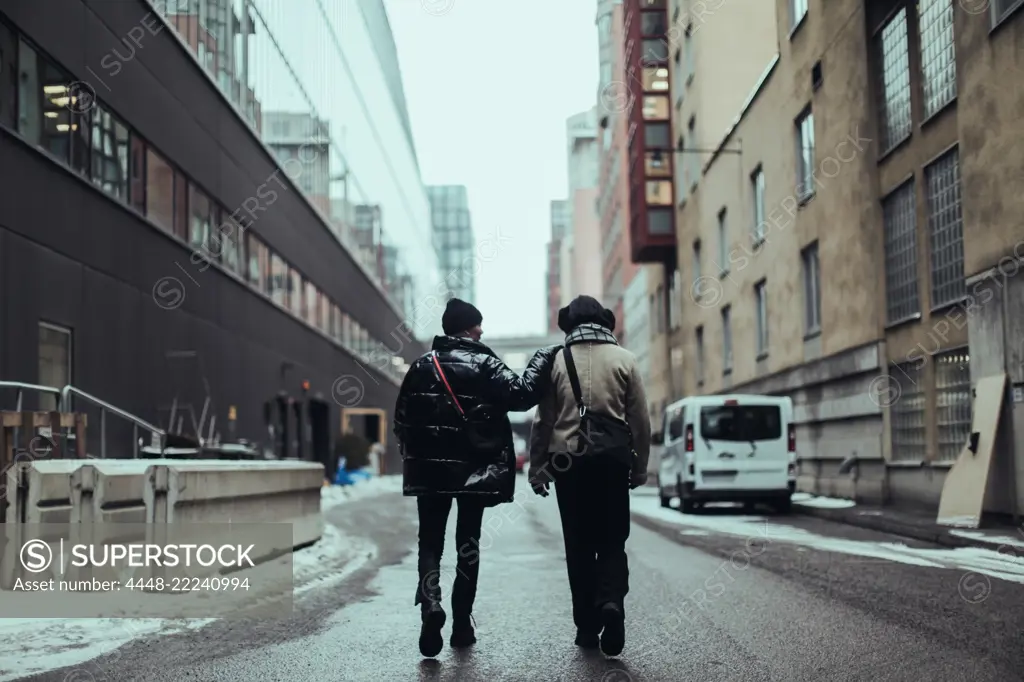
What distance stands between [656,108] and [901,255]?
27385 millimetres

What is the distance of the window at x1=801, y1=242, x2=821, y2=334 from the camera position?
80.9ft

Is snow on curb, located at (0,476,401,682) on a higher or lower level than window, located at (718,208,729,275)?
lower

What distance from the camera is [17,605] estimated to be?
305 inches

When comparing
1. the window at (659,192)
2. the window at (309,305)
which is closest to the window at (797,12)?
the window at (309,305)

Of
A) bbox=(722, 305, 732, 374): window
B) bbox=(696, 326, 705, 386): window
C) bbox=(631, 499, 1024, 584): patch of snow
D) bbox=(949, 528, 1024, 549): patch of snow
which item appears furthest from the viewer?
bbox=(696, 326, 705, 386): window

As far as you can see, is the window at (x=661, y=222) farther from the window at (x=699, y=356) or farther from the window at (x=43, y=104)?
the window at (x=43, y=104)

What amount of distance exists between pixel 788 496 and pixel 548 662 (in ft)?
44.9

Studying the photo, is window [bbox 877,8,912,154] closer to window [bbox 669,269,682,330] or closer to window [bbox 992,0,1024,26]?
window [bbox 992,0,1024,26]

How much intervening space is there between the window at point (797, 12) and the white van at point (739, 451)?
9631mm

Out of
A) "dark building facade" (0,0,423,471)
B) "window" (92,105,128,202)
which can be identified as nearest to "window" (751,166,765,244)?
"dark building facade" (0,0,423,471)

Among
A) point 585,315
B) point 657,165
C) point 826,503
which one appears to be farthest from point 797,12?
point 585,315

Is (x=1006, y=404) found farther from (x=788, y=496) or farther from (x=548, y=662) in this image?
(x=548, y=662)

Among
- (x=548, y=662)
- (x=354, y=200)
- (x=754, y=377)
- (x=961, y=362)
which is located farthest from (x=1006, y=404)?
(x=354, y=200)

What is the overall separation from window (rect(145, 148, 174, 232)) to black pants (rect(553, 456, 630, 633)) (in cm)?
1670
